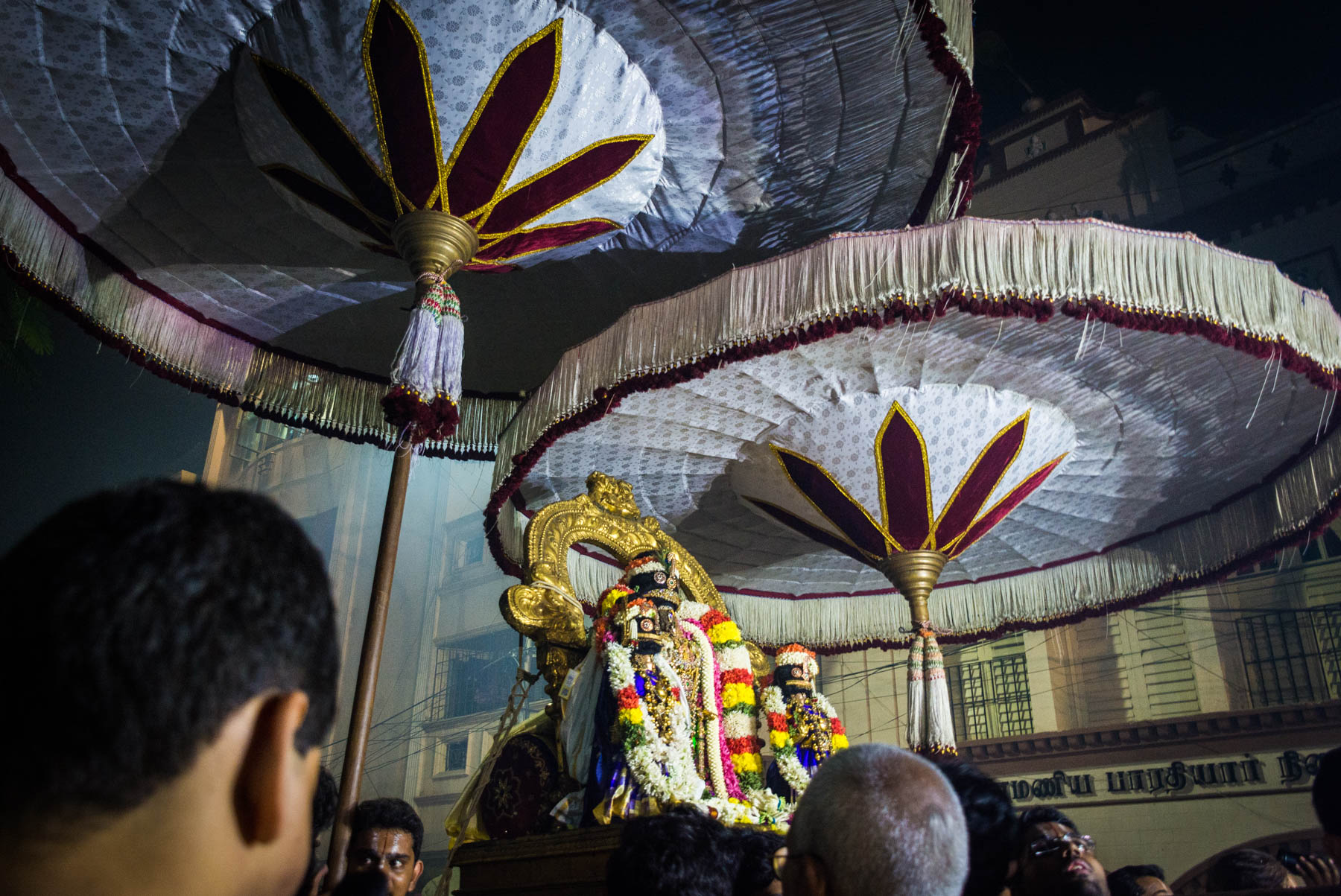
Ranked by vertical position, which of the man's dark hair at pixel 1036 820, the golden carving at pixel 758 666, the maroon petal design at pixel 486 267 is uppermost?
the maroon petal design at pixel 486 267

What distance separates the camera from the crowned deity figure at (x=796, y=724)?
186 inches

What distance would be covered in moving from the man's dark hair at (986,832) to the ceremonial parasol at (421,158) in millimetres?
2337

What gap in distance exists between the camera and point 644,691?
4023 mm

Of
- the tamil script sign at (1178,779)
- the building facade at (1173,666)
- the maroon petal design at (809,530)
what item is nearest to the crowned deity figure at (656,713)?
the maroon petal design at (809,530)

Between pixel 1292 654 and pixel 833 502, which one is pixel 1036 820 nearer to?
pixel 833 502

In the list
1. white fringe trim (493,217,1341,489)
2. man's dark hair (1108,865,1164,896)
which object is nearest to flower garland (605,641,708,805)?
white fringe trim (493,217,1341,489)

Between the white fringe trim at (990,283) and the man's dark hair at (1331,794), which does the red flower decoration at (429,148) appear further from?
the man's dark hair at (1331,794)

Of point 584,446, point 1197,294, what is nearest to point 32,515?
point 584,446

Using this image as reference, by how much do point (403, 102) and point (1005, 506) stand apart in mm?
3914

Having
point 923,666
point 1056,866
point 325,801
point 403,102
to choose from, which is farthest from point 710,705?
point 403,102

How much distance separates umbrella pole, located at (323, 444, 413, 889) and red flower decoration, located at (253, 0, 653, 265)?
1.28 metres

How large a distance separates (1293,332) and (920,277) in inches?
66.7

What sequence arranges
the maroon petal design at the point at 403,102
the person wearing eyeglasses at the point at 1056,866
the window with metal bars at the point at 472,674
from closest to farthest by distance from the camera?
1. the person wearing eyeglasses at the point at 1056,866
2. the maroon petal design at the point at 403,102
3. the window with metal bars at the point at 472,674

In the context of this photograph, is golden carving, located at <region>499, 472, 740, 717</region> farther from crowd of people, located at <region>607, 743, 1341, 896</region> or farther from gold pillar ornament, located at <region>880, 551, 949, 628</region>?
crowd of people, located at <region>607, 743, 1341, 896</region>
